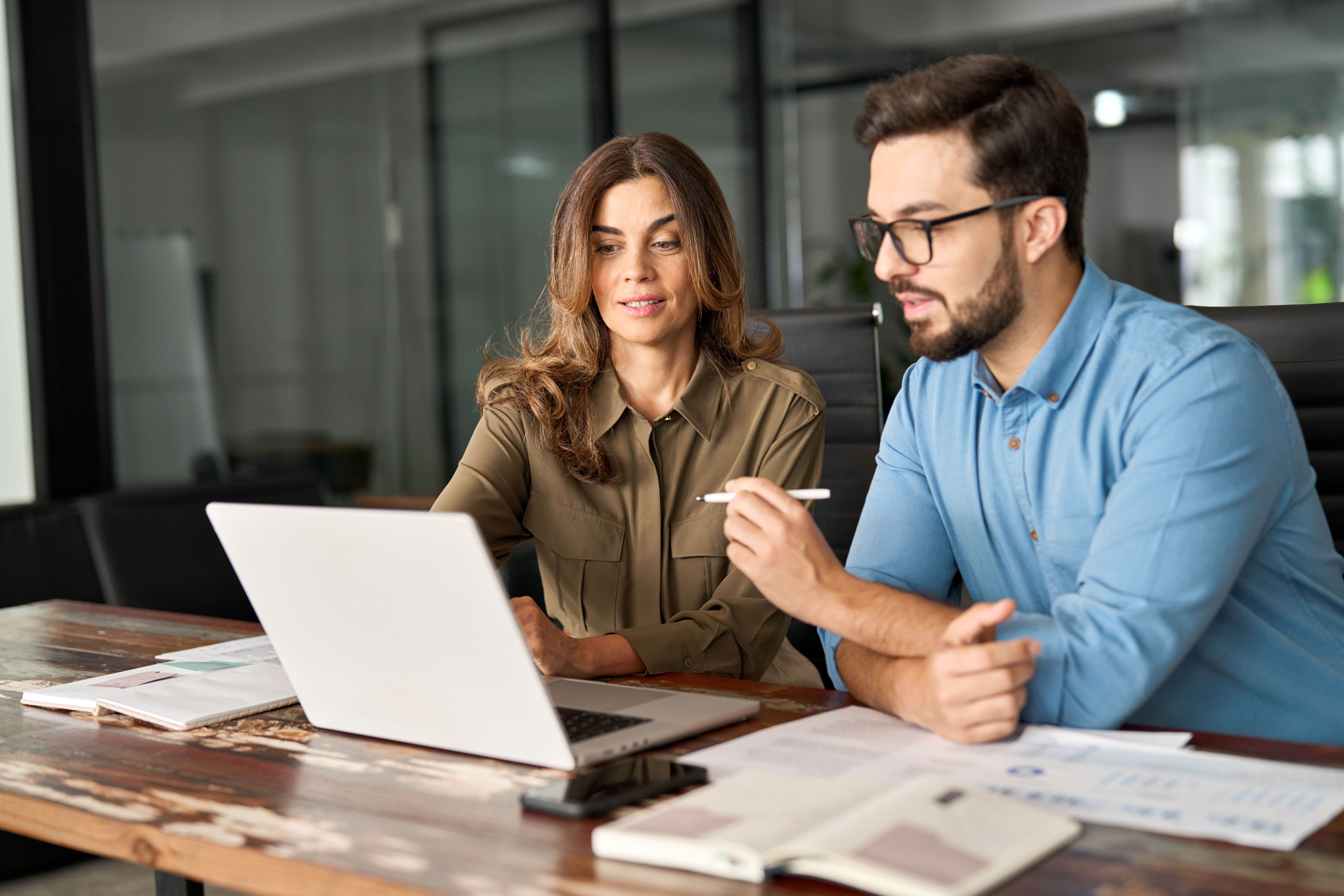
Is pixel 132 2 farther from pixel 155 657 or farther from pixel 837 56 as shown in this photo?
pixel 837 56

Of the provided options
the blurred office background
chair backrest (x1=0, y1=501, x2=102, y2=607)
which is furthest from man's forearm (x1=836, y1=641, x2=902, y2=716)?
chair backrest (x1=0, y1=501, x2=102, y2=607)

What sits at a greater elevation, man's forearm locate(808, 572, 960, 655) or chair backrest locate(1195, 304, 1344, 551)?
chair backrest locate(1195, 304, 1344, 551)

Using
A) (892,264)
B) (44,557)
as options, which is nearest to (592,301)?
(892,264)

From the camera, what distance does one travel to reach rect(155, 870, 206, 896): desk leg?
119 cm

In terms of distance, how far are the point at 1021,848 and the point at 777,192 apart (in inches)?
215

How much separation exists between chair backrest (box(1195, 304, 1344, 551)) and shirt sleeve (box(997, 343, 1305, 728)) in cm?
52

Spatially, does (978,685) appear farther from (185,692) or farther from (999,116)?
(185,692)

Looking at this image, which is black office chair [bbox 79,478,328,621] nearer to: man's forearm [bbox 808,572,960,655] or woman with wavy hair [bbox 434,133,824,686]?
woman with wavy hair [bbox 434,133,824,686]

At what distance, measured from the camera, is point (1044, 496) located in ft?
4.46

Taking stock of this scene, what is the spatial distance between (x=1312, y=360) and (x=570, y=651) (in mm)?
1061

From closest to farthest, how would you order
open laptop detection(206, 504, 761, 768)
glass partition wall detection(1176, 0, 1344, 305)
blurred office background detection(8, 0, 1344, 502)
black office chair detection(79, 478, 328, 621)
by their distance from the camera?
open laptop detection(206, 504, 761, 768), black office chair detection(79, 478, 328, 621), blurred office background detection(8, 0, 1344, 502), glass partition wall detection(1176, 0, 1344, 305)

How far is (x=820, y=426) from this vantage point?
193 centimetres

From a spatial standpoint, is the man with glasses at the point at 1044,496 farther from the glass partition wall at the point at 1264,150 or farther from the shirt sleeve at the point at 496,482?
the glass partition wall at the point at 1264,150

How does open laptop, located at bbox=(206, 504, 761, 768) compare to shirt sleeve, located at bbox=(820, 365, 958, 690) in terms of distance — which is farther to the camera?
shirt sleeve, located at bbox=(820, 365, 958, 690)
